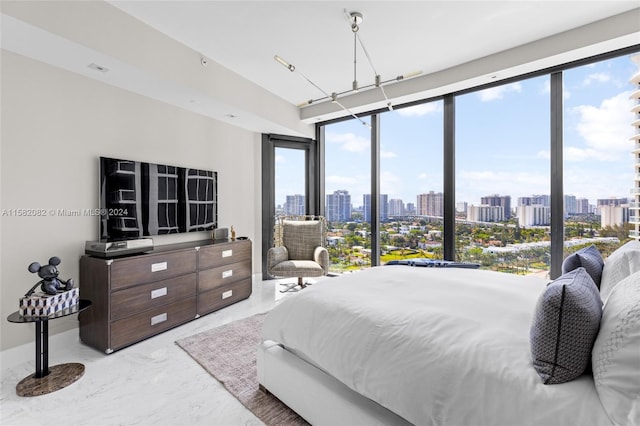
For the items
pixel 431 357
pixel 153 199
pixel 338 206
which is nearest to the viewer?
pixel 431 357

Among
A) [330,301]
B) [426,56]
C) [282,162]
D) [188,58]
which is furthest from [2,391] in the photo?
[426,56]

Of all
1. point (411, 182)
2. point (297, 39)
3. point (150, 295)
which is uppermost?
point (297, 39)

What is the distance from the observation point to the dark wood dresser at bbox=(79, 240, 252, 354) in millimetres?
2514

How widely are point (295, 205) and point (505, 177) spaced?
9.99 ft

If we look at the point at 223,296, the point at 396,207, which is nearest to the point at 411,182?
the point at 396,207

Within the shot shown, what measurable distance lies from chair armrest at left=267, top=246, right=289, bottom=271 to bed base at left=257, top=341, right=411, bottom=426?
223 cm

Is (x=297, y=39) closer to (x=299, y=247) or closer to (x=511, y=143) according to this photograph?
(x=511, y=143)

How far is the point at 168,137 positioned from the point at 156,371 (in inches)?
95.4

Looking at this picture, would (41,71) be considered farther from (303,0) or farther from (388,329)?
(388,329)

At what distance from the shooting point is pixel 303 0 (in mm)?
2367

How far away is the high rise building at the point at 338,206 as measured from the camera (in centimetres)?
497

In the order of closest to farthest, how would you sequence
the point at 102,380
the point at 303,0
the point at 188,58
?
the point at 102,380
the point at 303,0
the point at 188,58

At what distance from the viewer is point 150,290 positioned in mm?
2793

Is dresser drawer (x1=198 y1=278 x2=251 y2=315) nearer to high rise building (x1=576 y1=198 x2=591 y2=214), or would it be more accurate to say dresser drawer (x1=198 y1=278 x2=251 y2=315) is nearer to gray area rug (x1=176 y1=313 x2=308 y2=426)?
gray area rug (x1=176 y1=313 x2=308 y2=426)
